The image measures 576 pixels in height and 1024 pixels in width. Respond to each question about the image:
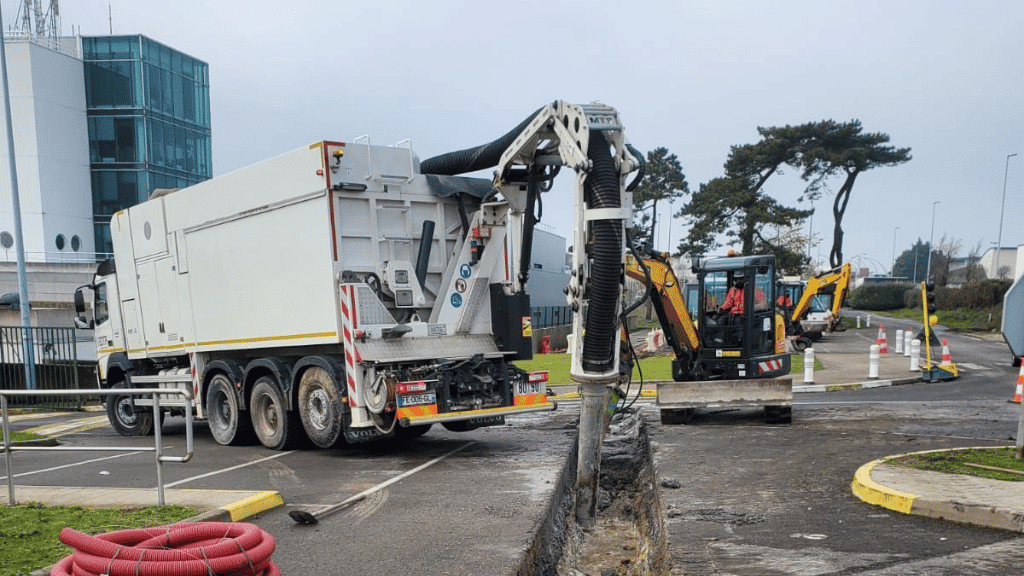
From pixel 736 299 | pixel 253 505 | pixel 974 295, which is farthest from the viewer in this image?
pixel 974 295

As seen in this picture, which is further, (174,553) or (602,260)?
(602,260)

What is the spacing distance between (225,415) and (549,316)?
36.3 metres

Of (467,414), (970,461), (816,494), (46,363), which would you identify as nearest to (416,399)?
(467,414)

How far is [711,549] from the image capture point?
583 centimetres

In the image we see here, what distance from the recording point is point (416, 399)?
941 cm

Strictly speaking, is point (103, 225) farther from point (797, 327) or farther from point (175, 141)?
point (797, 327)

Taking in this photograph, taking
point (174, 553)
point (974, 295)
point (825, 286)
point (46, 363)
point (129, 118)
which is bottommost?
point (974, 295)

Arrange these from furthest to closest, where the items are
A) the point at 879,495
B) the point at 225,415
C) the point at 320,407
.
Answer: the point at 225,415
the point at 320,407
the point at 879,495

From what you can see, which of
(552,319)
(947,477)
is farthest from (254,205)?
(552,319)

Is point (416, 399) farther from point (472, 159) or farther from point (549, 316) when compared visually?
point (549, 316)

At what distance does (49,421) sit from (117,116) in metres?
32.5

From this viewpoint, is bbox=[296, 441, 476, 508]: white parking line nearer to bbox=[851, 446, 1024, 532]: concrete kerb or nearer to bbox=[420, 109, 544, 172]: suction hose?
bbox=[420, 109, 544, 172]: suction hose

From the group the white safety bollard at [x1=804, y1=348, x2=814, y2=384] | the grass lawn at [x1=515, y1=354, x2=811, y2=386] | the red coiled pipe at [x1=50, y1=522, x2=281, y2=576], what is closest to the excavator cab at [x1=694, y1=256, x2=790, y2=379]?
the white safety bollard at [x1=804, y1=348, x2=814, y2=384]

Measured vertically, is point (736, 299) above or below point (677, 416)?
above
